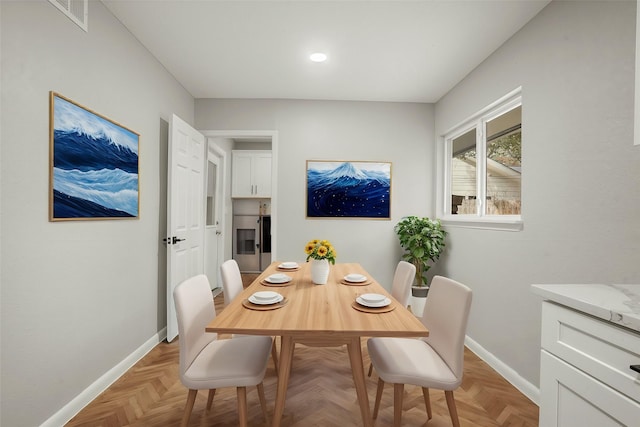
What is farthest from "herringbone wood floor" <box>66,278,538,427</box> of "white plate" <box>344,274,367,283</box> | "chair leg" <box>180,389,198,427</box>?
"white plate" <box>344,274,367,283</box>

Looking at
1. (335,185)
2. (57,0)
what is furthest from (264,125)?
(57,0)

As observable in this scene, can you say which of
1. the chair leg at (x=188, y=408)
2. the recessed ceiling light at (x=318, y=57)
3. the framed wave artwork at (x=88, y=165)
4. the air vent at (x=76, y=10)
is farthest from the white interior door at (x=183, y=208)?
the chair leg at (x=188, y=408)

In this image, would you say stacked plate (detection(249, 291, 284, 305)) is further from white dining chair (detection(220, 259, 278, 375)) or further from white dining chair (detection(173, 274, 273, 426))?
white dining chair (detection(220, 259, 278, 375))

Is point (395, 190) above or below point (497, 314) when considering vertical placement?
above

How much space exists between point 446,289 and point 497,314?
3.95 feet

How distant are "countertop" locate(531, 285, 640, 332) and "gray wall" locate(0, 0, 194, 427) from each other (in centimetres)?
237

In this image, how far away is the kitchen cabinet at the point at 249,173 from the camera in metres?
5.64

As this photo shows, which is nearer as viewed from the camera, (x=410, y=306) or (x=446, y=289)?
(x=446, y=289)

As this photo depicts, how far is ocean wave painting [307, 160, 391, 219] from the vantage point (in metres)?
3.85

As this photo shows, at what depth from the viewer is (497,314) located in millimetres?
2504

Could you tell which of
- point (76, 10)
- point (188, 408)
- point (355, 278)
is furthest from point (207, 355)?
point (76, 10)

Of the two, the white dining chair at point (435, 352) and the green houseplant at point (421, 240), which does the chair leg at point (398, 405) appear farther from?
the green houseplant at point (421, 240)

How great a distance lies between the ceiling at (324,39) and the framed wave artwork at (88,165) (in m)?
0.90

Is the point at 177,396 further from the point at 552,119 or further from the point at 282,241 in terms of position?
the point at 552,119
